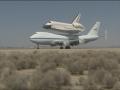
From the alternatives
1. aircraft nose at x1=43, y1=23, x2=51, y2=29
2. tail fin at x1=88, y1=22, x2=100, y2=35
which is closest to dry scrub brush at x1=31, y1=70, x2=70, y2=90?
tail fin at x1=88, y1=22, x2=100, y2=35

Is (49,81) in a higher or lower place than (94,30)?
higher

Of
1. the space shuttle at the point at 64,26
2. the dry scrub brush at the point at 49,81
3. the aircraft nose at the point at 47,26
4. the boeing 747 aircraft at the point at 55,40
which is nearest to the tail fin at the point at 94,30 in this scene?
the boeing 747 aircraft at the point at 55,40

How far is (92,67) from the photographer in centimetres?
2825

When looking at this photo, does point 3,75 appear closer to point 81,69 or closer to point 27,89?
point 27,89

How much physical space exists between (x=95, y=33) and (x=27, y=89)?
411 ft

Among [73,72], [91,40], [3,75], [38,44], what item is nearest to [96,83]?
[3,75]

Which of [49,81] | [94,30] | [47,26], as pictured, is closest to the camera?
[49,81]

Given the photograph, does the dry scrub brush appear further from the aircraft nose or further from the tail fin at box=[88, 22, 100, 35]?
the aircraft nose

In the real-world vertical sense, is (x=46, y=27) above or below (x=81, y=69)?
below

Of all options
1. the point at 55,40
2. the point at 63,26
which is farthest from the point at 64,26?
the point at 55,40

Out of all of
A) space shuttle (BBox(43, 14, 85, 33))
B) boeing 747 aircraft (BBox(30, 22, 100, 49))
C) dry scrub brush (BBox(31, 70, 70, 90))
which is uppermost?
dry scrub brush (BBox(31, 70, 70, 90))

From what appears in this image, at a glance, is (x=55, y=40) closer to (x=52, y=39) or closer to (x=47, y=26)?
(x=52, y=39)

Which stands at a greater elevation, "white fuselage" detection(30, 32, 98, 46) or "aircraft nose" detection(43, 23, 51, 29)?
"white fuselage" detection(30, 32, 98, 46)

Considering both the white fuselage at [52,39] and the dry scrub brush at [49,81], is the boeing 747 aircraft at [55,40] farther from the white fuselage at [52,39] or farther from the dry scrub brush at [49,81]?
the dry scrub brush at [49,81]
